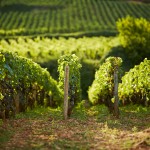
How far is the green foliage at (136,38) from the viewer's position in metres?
33.4

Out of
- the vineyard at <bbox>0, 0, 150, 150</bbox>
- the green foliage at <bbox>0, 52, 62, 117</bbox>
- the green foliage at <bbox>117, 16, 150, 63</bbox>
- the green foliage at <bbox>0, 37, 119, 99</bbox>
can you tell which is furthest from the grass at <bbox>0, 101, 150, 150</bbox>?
the green foliage at <bbox>117, 16, 150, 63</bbox>

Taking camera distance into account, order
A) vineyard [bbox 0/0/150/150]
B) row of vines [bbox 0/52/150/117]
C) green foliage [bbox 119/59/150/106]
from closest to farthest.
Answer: vineyard [bbox 0/0/150/150] → row of vines [bbox 0/52/150/117] → green foliage [bbox 119/59/150/106]

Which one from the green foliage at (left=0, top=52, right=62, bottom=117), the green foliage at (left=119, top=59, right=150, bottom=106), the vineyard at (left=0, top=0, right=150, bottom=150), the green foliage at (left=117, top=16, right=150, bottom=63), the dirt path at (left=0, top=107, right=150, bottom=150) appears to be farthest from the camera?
the green foliage at (left=117, top=16, right=150, bottom=63)

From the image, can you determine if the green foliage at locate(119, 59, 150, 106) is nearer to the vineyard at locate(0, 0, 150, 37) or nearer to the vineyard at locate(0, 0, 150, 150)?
the vineyard at locate(0, 0, 150, 150)

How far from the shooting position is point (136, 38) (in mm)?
33469

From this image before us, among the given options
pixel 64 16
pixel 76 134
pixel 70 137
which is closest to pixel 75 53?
pixel 76 134

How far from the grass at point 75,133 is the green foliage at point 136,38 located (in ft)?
64.5

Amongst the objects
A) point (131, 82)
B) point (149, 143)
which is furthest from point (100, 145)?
point (131, 82)

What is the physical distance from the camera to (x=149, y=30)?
3378 centimetres

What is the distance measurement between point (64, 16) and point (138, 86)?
180ft

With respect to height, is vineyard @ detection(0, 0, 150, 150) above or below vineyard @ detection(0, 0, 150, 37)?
below

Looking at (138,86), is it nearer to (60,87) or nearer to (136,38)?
(60,87)

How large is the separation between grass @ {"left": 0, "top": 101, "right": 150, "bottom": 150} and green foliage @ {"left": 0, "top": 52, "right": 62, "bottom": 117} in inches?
37.3

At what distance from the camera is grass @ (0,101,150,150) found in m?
9.39
